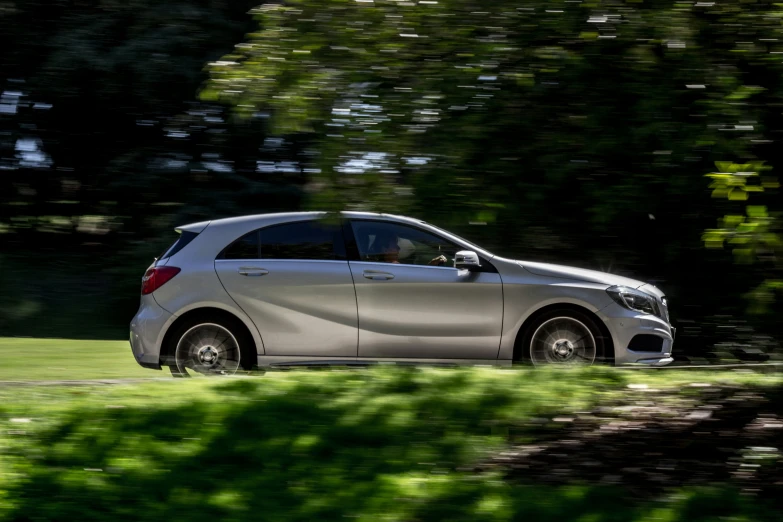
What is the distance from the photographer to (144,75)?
18.3 metres

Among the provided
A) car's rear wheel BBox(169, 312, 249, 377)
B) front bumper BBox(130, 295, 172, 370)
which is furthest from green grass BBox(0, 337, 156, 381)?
car's rear wheel BBox(169, 312, 249, 377)

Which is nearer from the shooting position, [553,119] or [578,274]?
[553,119]

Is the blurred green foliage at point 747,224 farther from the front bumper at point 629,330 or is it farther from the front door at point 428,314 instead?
the front door at point 428,314

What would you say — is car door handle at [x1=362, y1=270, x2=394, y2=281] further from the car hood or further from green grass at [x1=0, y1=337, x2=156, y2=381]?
green grass at [x1=0, y1=337, x2=156, y2=381]

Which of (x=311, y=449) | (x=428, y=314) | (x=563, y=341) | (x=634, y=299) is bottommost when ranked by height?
(x=311, y=449)

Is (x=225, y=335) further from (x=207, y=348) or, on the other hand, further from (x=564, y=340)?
(x=564, y=340)

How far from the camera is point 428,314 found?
924 centimetres

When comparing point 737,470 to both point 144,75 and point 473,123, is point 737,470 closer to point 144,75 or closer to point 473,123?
point 473,123

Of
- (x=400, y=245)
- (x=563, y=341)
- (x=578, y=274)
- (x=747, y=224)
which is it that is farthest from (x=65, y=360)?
(x=747, y=224)

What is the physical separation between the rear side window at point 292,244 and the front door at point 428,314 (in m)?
0.33

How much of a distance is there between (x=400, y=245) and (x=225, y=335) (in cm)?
172

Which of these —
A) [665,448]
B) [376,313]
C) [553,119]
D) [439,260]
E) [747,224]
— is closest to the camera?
[747,224]

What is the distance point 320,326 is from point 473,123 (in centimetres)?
387

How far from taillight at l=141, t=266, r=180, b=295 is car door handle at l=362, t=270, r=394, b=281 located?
5.37 ft
